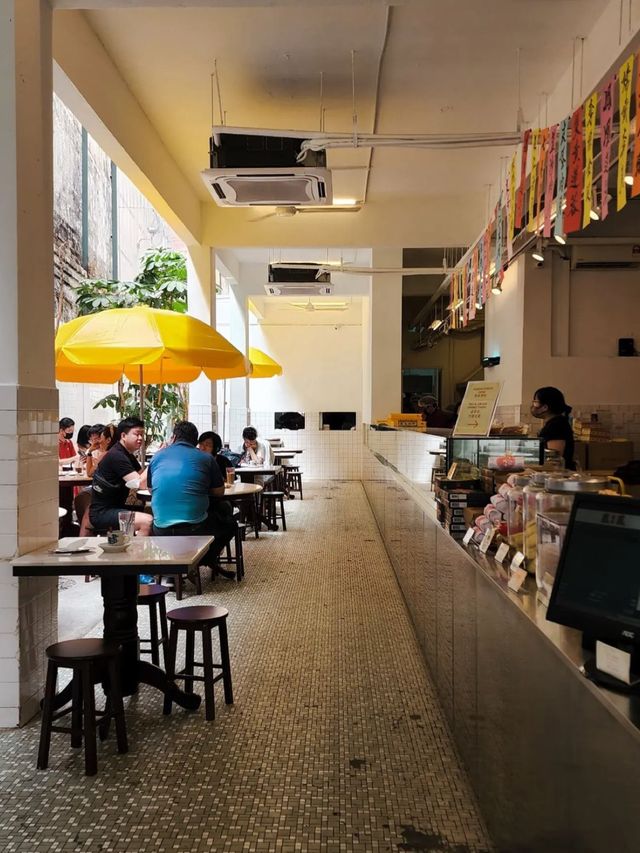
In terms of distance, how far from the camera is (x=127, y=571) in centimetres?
316

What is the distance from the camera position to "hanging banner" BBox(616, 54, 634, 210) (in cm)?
300

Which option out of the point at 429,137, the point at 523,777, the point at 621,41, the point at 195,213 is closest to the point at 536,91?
the point at 429,137

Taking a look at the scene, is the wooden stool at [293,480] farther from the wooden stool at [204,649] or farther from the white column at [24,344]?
the white column at [24,344]

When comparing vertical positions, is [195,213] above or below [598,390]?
above

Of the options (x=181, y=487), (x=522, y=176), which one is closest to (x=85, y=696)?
(x=181, y=487)

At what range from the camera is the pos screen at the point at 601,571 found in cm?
153

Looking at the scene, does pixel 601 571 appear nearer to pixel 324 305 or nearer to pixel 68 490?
pixel 68 490

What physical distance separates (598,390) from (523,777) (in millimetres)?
7103

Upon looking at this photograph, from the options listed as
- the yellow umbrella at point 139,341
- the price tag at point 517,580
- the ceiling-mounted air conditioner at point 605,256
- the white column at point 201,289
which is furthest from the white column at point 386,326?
the price tag at point 517,580

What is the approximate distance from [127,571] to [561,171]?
312 centimetres

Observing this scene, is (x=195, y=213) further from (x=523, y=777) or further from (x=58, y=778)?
(x=523, y=777)

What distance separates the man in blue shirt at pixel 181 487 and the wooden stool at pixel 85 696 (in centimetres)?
241

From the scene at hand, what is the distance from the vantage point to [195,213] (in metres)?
8.82

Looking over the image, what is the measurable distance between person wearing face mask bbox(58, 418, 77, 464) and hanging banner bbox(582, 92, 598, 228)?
6452mm
